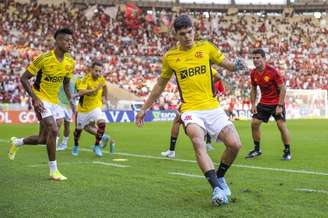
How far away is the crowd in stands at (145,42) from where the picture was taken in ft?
129

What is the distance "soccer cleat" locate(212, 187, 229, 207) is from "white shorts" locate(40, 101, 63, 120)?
A: 141 inches

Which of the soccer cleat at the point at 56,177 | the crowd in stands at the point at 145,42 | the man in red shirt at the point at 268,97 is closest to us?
the soccer cleat at the point at 56,177

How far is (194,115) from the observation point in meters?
6.63

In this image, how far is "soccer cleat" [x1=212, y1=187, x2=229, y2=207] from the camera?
5928 millimetres

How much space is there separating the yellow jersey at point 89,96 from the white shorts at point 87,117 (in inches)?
3.2

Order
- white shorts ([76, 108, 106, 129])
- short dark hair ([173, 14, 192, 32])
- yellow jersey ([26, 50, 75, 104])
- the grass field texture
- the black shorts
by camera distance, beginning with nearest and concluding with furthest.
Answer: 1. the grass field texture
2. short dark hair ([173, 14, 192, 32])
3. yellow jersey ([26, 50, 75, 104])
4. the black shorts
5. white shorts ([76, 108, 106, 129])

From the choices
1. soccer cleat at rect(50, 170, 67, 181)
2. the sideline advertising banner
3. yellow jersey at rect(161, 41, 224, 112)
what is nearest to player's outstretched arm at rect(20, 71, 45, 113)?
soccer cleat at rect(50, 170, 67, 181)

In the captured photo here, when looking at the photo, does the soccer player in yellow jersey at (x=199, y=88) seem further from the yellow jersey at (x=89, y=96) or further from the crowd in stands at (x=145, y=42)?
the crowd in stands at (x=145, y=42)

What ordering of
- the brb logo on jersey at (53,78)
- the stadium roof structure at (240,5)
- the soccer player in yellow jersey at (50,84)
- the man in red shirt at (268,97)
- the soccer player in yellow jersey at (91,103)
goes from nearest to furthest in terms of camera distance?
1. the soccer player in yellow jersey at (50,84)
2. the brb logo on jersey at (53,78)
3. the man in red shirt at (268,97)
4. the soccer player in yellow jersey at (91,103)
5. the stadium roof structure at (240,5)

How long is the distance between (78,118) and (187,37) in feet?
23.3

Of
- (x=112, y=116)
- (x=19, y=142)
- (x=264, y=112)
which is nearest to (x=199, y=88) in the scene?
(x=19, y=142)

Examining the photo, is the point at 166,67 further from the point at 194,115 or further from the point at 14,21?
the point at 14,21

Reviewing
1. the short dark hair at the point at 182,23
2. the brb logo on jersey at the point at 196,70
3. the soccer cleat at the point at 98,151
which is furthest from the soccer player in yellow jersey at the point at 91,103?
the short dark hair at the point at 182,23

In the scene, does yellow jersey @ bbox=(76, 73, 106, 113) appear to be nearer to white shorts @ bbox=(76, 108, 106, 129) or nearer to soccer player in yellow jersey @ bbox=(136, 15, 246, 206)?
white shorts @ bbox=(76, 108, 106, 129)
